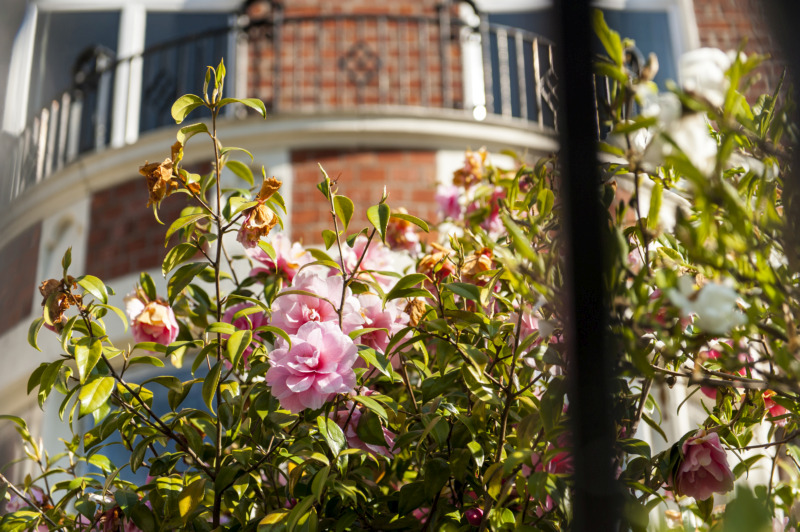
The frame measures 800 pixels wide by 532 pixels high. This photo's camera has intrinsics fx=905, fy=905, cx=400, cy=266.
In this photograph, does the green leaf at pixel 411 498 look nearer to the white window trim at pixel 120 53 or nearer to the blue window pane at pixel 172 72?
the white window trim at pixel 120 53

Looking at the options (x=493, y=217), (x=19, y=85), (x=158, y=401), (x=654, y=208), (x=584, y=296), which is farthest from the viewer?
(x=19, y=85)

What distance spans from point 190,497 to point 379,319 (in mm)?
380

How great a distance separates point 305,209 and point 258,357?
2.77 metres

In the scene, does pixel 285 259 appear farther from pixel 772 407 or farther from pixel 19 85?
pixel 19 85

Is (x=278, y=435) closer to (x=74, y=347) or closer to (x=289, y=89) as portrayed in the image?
(x=74, y=347)

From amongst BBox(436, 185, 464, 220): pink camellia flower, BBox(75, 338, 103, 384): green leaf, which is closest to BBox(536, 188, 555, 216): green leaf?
BBox(75, 338, 103, 384): green leaf

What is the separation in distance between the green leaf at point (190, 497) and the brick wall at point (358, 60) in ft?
12.6


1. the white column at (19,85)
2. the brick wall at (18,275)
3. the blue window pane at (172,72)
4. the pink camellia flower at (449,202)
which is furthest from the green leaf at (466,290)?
the white column at (19,85)

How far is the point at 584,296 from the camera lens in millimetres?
519

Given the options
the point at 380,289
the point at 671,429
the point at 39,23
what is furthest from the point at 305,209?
the point at 380,289

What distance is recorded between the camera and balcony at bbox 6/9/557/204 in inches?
192

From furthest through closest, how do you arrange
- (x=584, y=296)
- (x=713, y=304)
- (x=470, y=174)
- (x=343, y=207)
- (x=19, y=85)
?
(x=19, y=85)
(x=470, y=174)
(x=343, y=207)
(x=713, y=304)
(x=584, y=296)

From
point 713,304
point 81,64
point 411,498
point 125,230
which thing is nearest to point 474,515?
point 411,498

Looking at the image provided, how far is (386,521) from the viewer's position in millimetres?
1232
